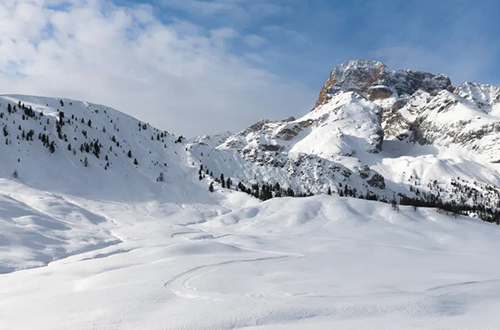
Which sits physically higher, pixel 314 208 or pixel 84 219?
pixel 314 208

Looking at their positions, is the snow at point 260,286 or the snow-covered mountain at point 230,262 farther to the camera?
the snow-covered mountain at point 230,262

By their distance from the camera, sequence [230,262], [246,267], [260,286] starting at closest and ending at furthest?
[260,286] → [246,267] → [230,262]

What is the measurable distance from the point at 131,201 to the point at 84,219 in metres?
23.6

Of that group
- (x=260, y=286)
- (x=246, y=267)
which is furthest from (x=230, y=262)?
(x=260, y=286)

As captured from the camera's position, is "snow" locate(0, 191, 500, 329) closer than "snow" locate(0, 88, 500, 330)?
Yes

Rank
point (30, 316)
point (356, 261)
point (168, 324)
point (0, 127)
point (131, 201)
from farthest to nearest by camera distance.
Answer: point (0, 127)
point (131, 201)
point (356, 261)
point (30, 316)
point (168, 324)

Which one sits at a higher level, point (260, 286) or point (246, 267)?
point (260, 286)

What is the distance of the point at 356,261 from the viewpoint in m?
21.8

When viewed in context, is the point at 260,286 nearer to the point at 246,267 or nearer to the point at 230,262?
the point at 246,267

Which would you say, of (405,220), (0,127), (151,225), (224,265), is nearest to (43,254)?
(224,265)

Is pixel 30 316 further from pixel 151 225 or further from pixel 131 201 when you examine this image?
pixel 131 201

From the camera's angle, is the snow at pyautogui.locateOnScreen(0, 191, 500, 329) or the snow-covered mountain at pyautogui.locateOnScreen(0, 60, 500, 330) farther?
the snow-covered mountain at pyautogui.locateOnScreen(0, 60, 500, 330)

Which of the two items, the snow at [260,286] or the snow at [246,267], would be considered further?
the snow at [246,267]

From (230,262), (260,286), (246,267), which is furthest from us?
(230,262)
